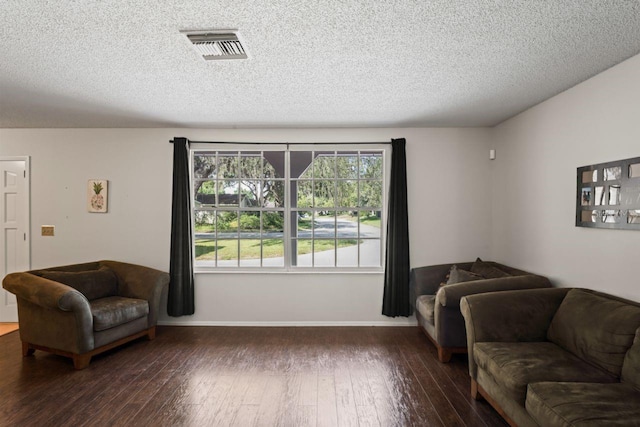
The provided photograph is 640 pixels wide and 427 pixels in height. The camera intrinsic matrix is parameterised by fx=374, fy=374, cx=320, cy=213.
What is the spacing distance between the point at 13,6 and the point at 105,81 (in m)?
1.19

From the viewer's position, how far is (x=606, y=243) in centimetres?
291

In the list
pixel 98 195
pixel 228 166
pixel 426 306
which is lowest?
pixel 426 306

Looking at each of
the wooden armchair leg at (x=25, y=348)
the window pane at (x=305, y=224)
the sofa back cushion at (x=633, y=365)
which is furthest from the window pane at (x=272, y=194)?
the sofa back cushion at (x=633, y=365)

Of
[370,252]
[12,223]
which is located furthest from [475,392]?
[12,223]

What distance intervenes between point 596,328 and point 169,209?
15.0 feet

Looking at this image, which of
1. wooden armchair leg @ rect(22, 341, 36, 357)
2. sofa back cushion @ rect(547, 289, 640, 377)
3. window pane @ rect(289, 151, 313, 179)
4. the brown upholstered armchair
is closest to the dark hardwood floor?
wooden armchair leg @ rect(22, 341, 36, 357)

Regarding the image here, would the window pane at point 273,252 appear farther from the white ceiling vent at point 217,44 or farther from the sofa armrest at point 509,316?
the white ceiling vent at point 217,44

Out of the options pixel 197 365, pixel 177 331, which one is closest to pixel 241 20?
pixel 197 365

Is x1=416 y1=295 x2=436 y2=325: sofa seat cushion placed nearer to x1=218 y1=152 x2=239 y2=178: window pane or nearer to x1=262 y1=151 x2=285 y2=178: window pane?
x1=262 y1=151 x2=285 y2=178: window pane

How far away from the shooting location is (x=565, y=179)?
3.44m

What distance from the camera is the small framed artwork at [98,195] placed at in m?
4.87

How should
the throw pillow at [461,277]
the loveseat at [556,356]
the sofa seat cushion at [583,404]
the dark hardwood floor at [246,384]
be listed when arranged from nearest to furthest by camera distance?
the sofa seat cushion at [583,404], the loveseat at [556,356], the dark hardwood floor at [246,384], the throw pillow at [461,277]

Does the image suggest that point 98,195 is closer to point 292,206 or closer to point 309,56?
point 292,206

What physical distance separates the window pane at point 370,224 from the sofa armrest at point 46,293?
3223 mm
